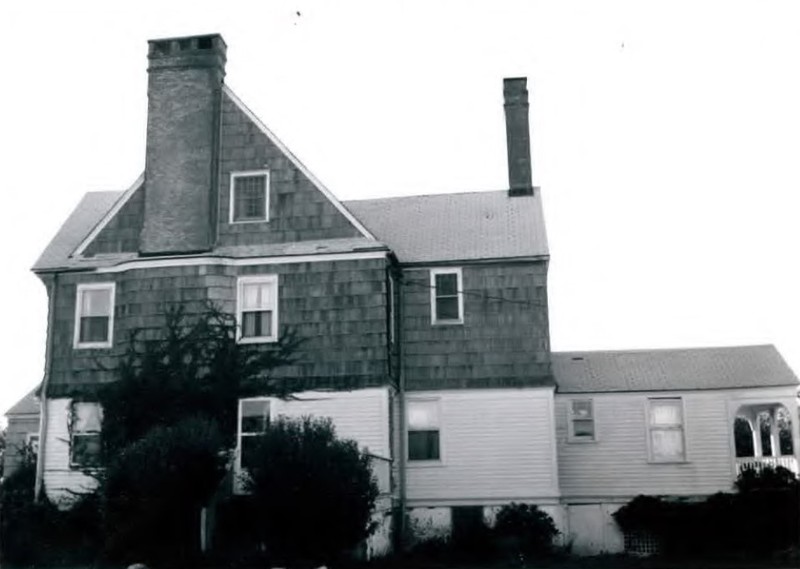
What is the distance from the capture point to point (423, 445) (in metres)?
26.7

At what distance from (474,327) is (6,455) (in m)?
18.5

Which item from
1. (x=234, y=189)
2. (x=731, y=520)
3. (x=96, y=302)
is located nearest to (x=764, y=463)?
(x=731, y=520)

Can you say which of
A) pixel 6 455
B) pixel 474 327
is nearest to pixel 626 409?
pixel 474 327

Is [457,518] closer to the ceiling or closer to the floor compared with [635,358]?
closer to the floor

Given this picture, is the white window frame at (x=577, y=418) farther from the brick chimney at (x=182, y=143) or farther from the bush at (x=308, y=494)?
the brick chimney at (x=182, y=143)

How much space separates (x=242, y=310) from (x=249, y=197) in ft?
9.99

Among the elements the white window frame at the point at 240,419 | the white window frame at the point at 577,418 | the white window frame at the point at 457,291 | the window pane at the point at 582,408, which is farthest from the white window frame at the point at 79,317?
the window pane at the point at 582,408

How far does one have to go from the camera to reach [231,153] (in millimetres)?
26531

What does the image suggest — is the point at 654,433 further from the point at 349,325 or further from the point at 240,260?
A: the point at 240,260

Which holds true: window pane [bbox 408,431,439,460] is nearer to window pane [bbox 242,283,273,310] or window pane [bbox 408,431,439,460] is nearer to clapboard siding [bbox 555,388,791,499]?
clapboard siding [bbox 555,388,791,499]

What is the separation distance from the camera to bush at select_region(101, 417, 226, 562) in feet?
66.3

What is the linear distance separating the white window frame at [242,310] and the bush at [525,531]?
7.36 meters

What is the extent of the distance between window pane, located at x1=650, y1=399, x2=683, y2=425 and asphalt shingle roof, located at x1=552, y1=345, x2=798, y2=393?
0.38 metres

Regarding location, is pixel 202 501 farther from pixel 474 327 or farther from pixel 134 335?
pixel 474 327
